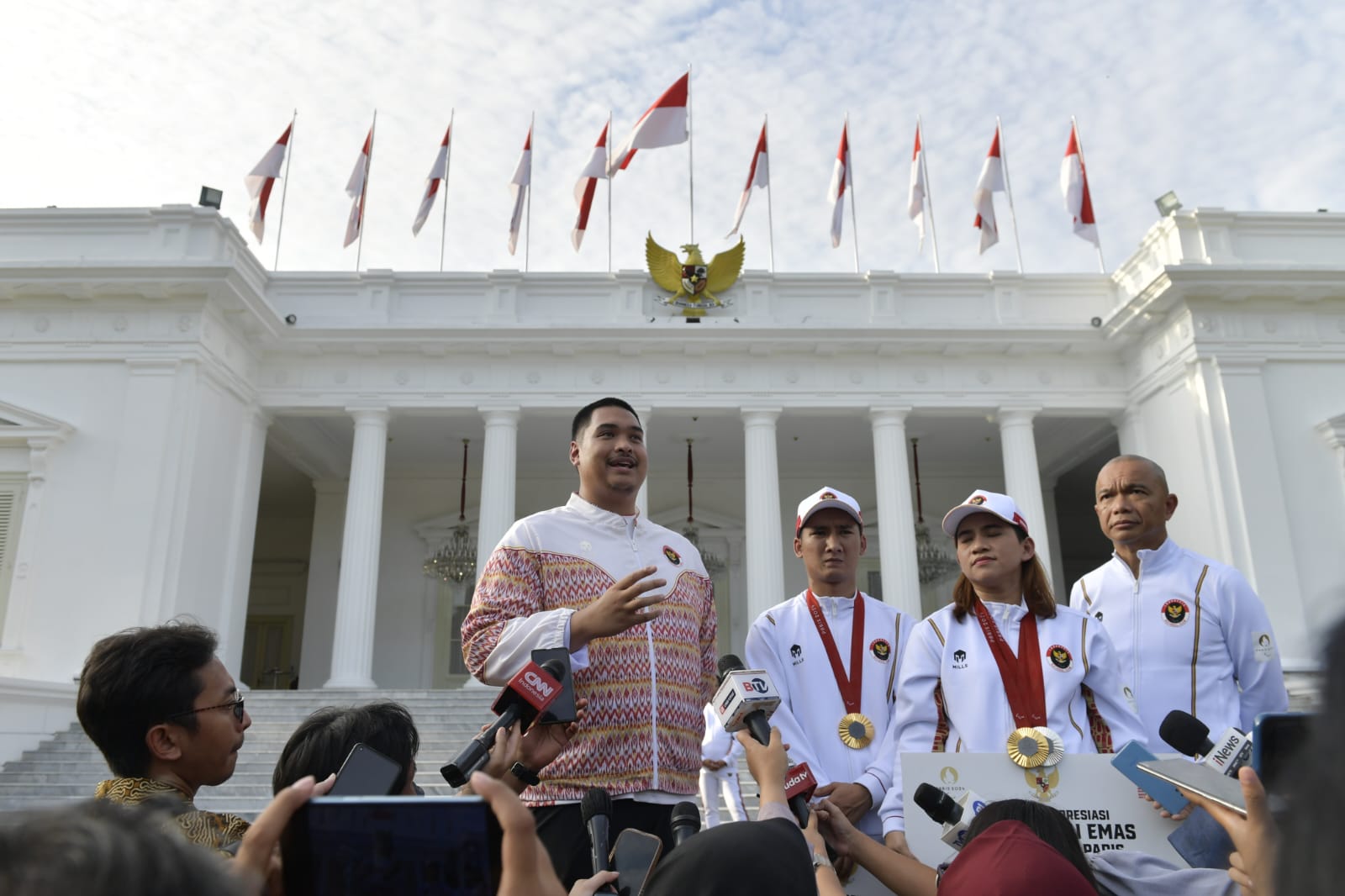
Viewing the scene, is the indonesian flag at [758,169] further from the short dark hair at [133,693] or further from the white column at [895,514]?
the short dark hair at [133,693]

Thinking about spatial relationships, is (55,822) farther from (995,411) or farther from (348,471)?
(348,471)

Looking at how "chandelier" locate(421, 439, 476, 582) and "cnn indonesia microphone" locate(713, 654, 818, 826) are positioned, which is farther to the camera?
"chandelier" locate(421, 439, 476, 582)

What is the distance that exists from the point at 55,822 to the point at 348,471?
2045cm

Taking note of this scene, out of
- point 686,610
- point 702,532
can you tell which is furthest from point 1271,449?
point 686,610

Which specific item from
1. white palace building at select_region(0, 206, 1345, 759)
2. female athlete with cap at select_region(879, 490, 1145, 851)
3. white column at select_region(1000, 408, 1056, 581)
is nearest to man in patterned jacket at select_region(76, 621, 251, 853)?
female athlete with cap at select_region(879, 490, 1145, 851)

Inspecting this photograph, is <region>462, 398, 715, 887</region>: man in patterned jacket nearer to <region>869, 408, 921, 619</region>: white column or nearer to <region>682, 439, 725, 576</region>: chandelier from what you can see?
<region>869, 408, 921, 619</region>: white column

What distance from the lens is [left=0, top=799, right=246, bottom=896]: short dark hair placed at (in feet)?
2.66

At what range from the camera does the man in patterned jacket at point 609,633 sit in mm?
→ 2715

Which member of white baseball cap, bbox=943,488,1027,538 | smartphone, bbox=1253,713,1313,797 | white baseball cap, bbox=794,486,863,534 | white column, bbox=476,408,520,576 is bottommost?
smartphone, bbox=1253,713,1313,797

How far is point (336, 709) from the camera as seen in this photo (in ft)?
8.13

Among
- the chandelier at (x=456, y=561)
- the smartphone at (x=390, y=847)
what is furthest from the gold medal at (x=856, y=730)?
the chandelier at (x=456, y=561)

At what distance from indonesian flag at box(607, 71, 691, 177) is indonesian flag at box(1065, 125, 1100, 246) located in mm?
6913

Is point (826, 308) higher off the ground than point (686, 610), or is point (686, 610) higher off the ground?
point (826, 308)

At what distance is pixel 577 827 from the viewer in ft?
9.04
